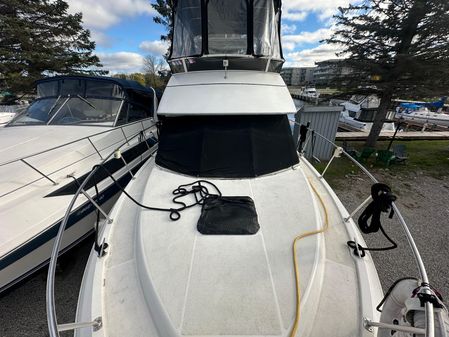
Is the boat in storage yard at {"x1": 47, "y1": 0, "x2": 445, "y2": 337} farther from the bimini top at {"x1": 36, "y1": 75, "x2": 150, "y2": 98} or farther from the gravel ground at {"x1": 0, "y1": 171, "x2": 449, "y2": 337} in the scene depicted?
the bimini top at {"x1": 36, "y1": 75, "x2": 150, "y2": 98}

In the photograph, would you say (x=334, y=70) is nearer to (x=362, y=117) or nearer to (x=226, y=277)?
(x=362, y=117)

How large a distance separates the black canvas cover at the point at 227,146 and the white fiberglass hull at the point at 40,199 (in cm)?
111

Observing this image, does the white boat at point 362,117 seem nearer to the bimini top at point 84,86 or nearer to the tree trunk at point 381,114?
the tree trunk at point 381,114

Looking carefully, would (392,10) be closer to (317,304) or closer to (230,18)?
(230,18)

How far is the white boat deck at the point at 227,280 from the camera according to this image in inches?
50.9

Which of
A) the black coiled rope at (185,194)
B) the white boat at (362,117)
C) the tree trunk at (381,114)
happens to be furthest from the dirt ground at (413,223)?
the white boat at (362,117)

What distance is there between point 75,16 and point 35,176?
1418 cm

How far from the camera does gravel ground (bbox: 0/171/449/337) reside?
7.54ft

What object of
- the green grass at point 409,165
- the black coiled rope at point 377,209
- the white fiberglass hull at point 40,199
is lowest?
the green grass at point 409,165

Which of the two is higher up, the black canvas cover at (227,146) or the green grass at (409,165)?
the black canvas cover at (227,146)

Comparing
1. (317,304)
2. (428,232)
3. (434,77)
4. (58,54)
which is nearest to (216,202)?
(317,304)

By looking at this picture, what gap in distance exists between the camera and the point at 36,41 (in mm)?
11344

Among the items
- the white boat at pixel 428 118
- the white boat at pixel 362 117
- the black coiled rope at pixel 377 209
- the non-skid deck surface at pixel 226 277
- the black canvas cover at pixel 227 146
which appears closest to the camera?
the non-skid deck surface at pixel 226 277

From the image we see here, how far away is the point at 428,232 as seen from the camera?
3.91 metres
